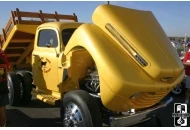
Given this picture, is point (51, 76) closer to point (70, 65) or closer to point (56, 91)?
point (56, 91)

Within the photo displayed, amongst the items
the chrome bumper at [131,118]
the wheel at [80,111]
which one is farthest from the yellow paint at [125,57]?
the wheel at [80,111]

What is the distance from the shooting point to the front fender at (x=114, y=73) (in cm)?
386

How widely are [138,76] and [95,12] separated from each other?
1.45 meters

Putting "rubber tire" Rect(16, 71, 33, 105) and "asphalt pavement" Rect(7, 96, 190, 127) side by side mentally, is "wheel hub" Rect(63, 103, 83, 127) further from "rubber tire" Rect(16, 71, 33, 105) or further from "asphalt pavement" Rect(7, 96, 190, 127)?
"rubber tire" Rect(16, 71, 33, 105)

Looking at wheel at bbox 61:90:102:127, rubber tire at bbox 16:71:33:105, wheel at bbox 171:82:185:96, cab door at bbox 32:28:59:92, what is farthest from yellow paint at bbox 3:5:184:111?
wheel at bbox 171:82:185:96

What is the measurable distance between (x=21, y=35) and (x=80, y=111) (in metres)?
3.87

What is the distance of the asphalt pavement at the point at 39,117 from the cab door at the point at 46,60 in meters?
0.67

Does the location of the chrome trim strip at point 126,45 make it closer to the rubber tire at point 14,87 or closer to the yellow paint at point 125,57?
the yellow paint at point 125,57

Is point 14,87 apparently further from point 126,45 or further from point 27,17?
point 126,45

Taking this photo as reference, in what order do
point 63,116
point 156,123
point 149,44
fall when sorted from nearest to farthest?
point 149,44 < point 63,116 < point 156,123

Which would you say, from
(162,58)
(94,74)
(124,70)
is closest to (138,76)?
(124,70)

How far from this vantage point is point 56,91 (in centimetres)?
571

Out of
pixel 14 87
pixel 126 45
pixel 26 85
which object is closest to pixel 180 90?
pixel 26 85

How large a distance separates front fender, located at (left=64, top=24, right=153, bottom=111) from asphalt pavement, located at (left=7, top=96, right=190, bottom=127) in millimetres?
1566
